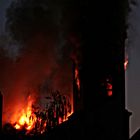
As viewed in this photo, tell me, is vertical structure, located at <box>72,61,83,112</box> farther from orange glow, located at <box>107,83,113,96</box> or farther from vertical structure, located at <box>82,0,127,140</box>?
orange glow, located at <box>107,83,113,96</box>

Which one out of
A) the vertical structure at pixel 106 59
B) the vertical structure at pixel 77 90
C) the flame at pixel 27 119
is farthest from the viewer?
the flame at pixel 27 119

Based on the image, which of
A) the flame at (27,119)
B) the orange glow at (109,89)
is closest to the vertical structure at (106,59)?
the orange glow at (109,89)

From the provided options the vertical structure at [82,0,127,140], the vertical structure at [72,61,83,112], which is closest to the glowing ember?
the vertical structure at [82,0,127,140]

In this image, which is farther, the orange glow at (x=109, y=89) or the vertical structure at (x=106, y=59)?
the orange glow at (x=109, y=89)

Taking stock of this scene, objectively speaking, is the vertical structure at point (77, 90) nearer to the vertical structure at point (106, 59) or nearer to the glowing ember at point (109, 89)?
the vertical structure at point (106, 59)

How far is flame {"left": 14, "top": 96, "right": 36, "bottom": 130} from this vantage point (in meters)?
40.6

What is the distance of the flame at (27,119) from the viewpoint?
40625 mm

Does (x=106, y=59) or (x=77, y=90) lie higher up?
(x=106, y=59)

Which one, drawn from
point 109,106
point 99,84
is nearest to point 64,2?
point 99,84

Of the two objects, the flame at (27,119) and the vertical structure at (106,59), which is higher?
the vertical structure at (106,59)

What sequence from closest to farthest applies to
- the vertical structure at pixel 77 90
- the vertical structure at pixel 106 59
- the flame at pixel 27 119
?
A: the vertical structure at pixel 106 59 → the vertical structure at pixel 77 90 → the flame at pixel 27 119

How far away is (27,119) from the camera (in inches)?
1657

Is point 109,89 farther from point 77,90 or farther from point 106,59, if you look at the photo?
point 77,90

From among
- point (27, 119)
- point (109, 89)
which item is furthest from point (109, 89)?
point (27, 119)
